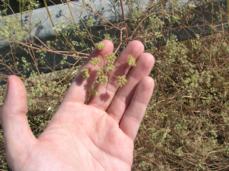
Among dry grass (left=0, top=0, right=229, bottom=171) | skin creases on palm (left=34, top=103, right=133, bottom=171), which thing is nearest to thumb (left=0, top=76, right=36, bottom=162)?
skin creases on palm (left=34, top=103, right=133, bottom=171)

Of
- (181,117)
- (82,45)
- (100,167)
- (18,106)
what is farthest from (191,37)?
(18,106)

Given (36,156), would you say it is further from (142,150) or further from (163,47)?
(163,47)

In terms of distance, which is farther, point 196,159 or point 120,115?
point 196,159

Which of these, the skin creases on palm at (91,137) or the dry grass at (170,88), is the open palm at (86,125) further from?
the dry grass at (170,88)

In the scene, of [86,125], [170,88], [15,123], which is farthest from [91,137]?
[170,88]

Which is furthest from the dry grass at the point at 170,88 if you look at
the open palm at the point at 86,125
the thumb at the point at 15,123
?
the thumb at the point at 15,123

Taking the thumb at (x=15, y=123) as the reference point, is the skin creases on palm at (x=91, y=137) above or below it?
below

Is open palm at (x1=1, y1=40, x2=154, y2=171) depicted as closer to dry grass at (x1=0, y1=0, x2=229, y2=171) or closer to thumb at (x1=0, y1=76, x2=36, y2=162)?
thumb at (x1=0, y1=76, x2=36, y2=162)

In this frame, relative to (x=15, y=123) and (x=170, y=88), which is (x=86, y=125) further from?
(x=170, y=88)
